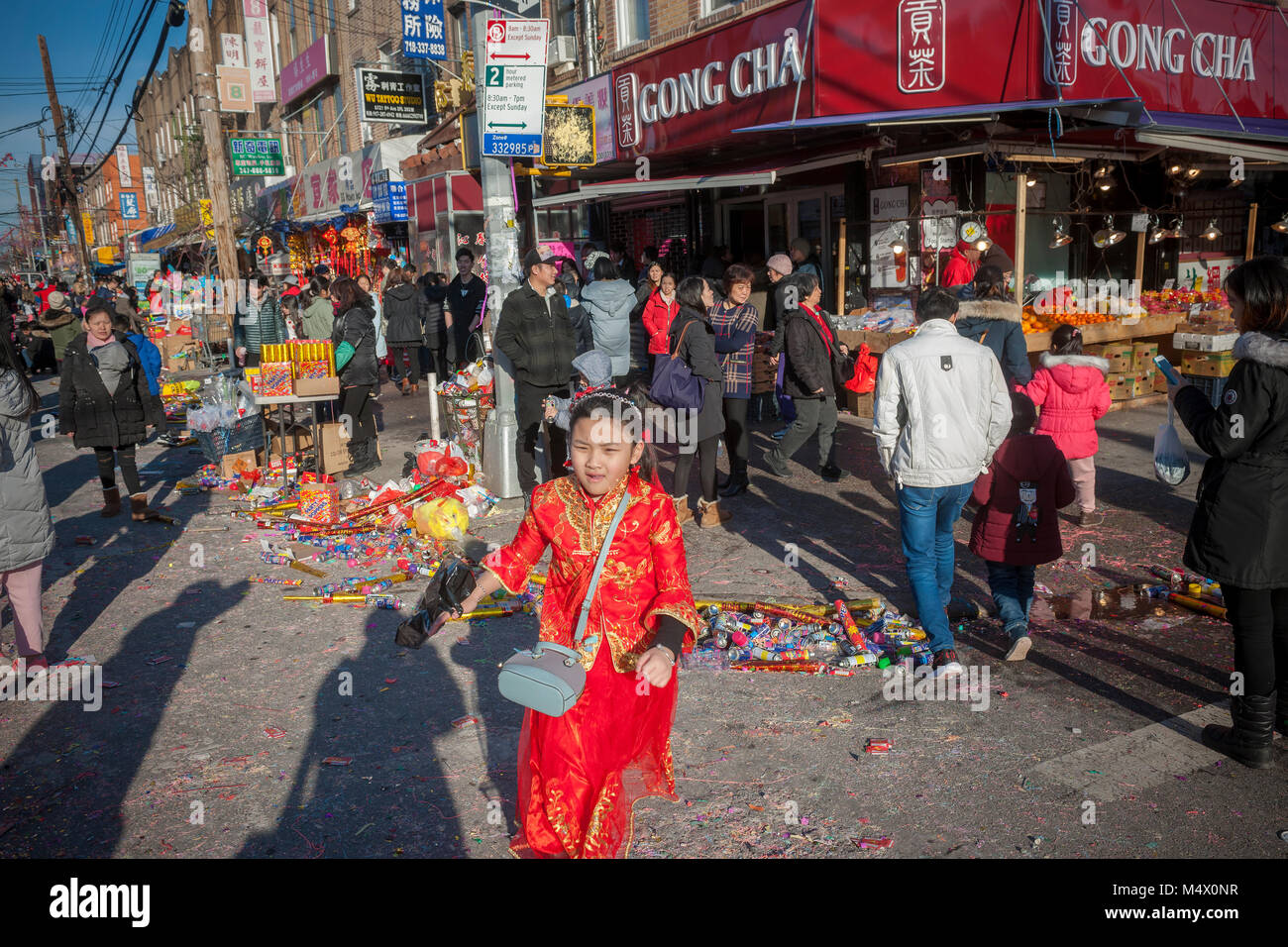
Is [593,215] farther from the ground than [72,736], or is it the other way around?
[593,215]

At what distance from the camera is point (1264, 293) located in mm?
3672

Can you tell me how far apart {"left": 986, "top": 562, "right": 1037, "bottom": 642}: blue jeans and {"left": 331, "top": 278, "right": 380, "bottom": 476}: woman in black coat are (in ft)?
24.1

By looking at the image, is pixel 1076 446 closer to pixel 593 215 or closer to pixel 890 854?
pixel 890 854

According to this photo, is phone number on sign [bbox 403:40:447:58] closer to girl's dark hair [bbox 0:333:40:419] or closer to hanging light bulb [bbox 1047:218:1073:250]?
hanging light bulb [bbox 1047:218:1073:250]

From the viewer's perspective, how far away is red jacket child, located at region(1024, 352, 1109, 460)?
6.93 meters

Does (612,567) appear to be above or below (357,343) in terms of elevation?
below

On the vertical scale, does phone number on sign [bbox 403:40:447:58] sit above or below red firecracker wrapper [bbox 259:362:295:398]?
above

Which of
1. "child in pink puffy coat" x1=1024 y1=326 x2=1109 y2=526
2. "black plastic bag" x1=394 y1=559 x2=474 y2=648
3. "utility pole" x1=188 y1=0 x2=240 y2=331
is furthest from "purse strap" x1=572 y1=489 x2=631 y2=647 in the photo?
"utility pole" x1=188 y1=0 x2=240 y2=331

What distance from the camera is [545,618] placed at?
10.3ft

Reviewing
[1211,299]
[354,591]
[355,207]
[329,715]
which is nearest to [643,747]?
[329,715]

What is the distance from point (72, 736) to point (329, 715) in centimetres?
127

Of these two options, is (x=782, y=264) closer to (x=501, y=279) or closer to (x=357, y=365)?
(x=501, y=279)

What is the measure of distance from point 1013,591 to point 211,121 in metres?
16.5

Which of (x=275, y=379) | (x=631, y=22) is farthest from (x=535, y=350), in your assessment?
(x=631, y=22)
